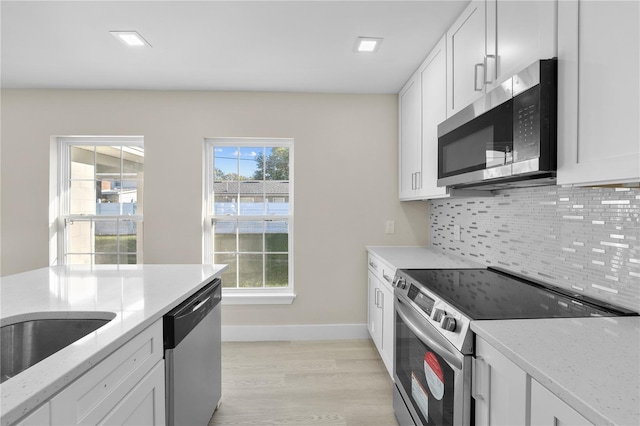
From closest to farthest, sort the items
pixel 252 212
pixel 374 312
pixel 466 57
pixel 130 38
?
pixel 466 57, pixel 130 38, pixel 374 312, pixel 252 212

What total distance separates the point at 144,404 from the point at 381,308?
174 cm

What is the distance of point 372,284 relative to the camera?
2.90 m

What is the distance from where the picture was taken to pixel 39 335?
1150 millimetres

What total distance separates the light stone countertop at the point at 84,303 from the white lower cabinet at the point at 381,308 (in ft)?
3.81

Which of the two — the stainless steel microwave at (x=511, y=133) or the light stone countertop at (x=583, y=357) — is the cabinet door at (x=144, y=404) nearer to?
the light stone countertop at (x=583, y=357)

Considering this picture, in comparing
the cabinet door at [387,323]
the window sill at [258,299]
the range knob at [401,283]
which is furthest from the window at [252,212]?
the range knob at [401,283]

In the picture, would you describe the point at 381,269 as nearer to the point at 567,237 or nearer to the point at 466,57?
the point at 567,237

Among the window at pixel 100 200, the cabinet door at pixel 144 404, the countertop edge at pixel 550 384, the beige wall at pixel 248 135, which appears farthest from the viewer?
the window at pixel 100 200

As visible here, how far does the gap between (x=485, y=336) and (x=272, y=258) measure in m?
2.47

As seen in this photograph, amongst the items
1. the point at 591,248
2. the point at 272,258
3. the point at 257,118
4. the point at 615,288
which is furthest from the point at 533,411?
the point at 257,118

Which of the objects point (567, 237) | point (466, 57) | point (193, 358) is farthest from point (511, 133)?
point (193, 358)

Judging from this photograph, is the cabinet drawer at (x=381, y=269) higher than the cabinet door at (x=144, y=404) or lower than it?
higher

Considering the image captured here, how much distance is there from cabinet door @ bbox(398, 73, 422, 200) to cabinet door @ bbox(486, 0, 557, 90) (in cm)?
103

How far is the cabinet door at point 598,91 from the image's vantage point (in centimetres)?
86
